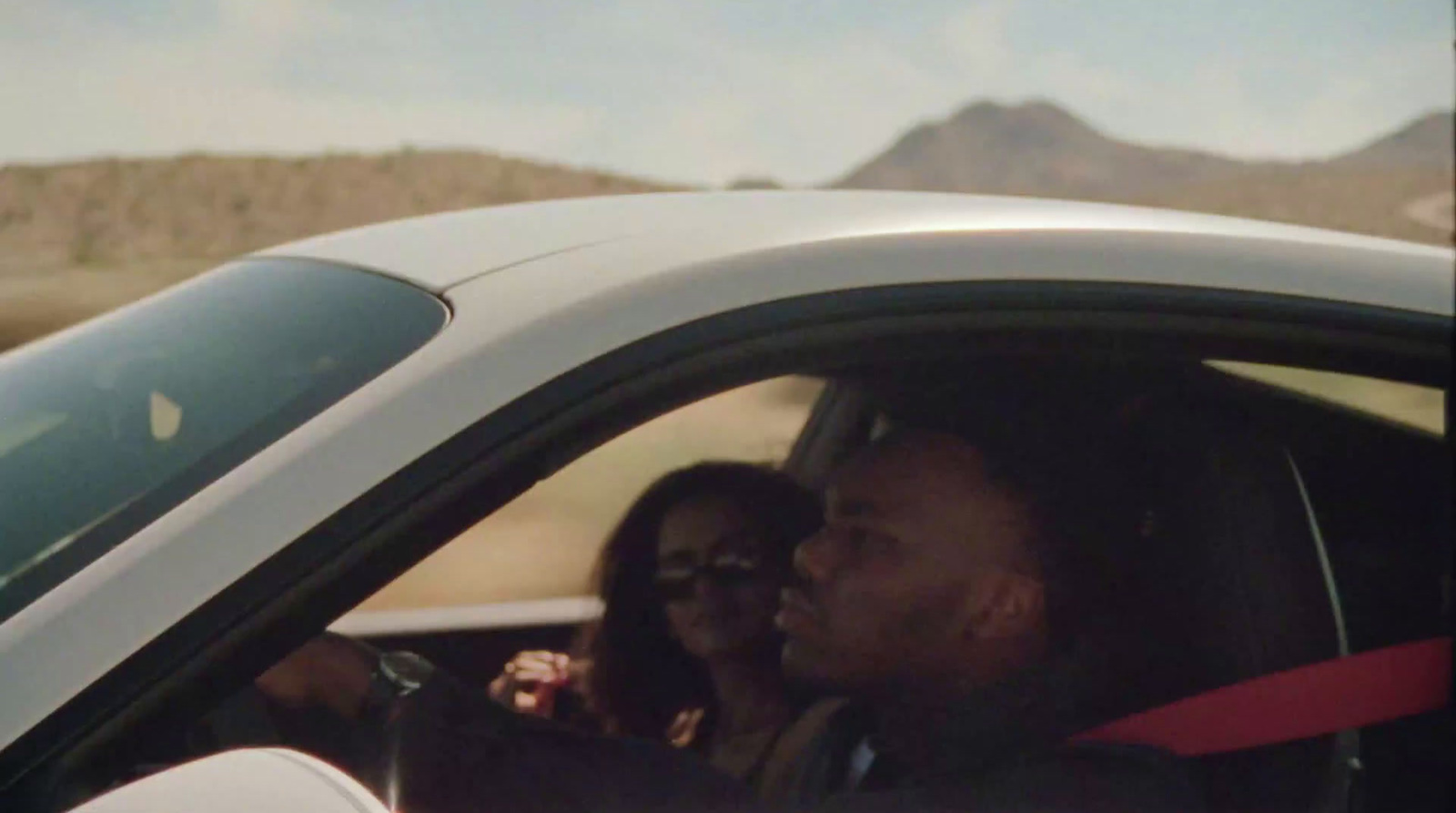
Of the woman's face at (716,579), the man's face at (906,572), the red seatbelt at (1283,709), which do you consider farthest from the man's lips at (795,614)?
the red seatbelt at (1283,709)

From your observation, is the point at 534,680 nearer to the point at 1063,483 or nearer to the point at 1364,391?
the point at 1063,483

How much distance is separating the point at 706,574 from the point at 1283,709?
31.4 inches

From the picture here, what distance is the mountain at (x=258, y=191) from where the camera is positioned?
19.4 metres

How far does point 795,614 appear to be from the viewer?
6.68 feet

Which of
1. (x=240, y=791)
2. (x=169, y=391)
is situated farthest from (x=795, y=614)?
(x=240, y=791)

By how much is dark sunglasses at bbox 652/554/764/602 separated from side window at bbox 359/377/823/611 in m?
0.16

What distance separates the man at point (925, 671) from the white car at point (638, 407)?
4.3 inches

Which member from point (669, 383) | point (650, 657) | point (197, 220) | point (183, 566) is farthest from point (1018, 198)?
point (197, 220)

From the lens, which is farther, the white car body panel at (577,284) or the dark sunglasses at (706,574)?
the dark sunglasses at (706,574)

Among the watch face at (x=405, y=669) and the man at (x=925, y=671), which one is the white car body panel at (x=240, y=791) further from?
the watch face at (x=405, y=669)

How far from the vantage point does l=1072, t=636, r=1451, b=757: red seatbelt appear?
70.2 inches

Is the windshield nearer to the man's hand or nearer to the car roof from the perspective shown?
the car roof

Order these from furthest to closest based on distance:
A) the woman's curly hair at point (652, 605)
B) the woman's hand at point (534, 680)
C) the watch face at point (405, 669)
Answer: the woman's hand at point (534, 680) < the woman's curly hair at point (652, 605) < the watch face at point (405, 669)

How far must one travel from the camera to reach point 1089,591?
1943mm
